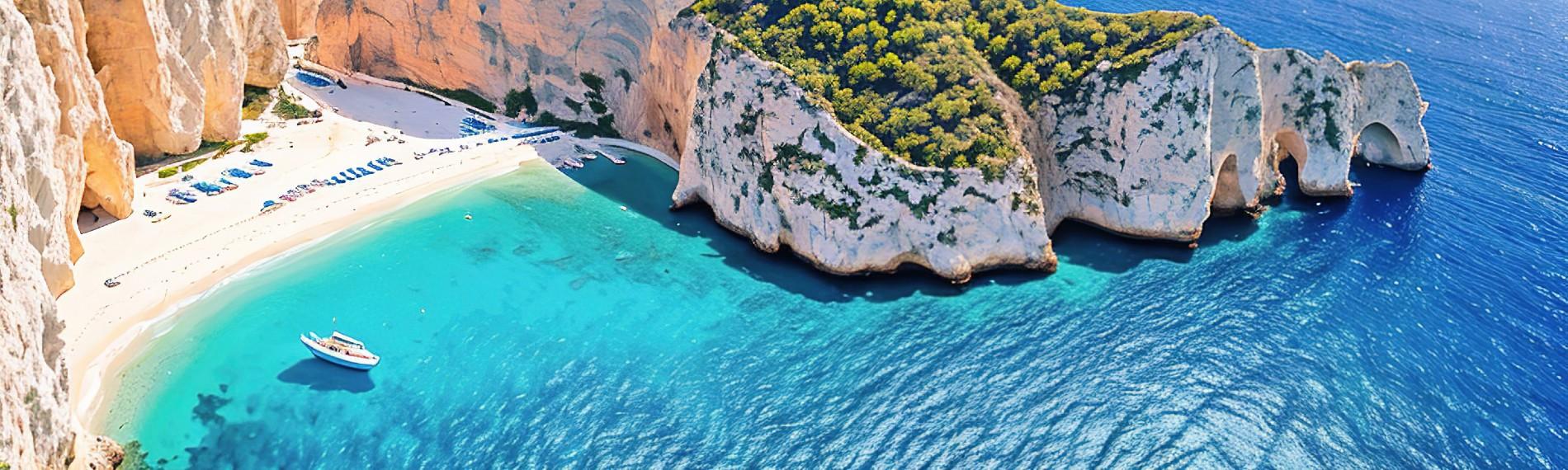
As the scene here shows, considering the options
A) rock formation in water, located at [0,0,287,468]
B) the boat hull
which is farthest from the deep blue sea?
rock formation in water, located at [0,0,287,468]

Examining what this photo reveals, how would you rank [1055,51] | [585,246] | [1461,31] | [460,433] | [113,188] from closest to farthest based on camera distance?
[460,433] < [113,188] < [585,246] < [1055,51] < [1461,31]

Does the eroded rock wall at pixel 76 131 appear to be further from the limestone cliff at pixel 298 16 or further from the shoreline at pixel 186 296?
the limestone cliff at pixel 298 16

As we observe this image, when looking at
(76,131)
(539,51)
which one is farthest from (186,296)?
(539,51)

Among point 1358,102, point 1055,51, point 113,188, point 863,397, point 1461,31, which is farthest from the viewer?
point 1461,31

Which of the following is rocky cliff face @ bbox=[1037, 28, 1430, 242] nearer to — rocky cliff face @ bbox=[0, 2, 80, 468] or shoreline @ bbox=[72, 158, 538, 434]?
shoreline @ bbox=[72, 158, 538, 434]

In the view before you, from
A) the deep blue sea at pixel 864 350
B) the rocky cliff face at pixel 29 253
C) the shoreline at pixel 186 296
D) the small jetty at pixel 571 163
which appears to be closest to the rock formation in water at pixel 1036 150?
the deep blue sea at pixel 864 350

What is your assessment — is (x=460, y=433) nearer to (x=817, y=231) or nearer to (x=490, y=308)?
(x=490, y=308)

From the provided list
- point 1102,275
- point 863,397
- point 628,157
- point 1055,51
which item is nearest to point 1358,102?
point 1055,51
